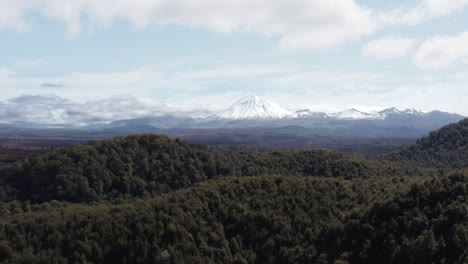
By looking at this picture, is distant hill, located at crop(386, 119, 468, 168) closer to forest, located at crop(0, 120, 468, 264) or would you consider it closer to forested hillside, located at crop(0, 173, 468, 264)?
forest, located at crop(0, 120, 468, 264)

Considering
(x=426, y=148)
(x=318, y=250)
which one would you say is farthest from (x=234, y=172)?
(x=426, y=148)

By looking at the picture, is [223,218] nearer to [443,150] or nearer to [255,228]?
[255,228]

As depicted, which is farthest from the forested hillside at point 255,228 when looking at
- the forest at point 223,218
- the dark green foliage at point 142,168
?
the dark green foliage at point 142,168

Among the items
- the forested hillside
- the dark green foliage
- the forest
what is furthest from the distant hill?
the forested hillside

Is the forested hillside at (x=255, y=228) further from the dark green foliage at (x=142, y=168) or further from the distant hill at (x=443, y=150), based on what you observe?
the distant hill at (x=443, y=150)

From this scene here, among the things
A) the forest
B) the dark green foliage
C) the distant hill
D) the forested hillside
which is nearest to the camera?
the forested hillside

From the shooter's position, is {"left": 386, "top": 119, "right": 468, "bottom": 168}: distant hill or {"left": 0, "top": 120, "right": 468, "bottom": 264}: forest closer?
{"left": 0, "top": 120, "right": 468, "bottom": 264}: forest
